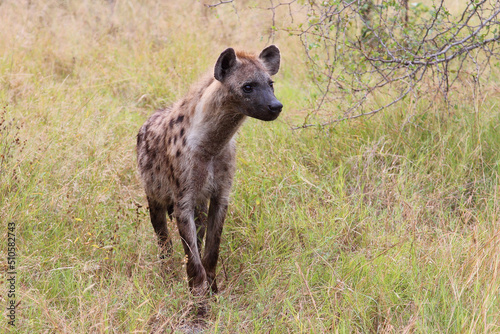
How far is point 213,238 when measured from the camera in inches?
142

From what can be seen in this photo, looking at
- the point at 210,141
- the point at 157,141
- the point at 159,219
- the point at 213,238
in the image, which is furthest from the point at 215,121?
the point at 159,219

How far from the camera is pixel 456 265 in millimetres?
3162

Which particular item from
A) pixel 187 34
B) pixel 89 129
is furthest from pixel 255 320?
pixel 187 34

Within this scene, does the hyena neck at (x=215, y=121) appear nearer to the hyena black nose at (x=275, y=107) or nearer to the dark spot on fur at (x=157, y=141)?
the hyena black nose at (x=275, y=107)

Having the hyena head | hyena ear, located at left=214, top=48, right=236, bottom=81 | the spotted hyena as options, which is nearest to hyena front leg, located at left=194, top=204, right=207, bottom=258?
the spotted hyena

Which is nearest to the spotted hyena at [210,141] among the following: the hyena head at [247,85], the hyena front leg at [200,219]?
the hyena head at [247,85]

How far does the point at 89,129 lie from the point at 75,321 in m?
2.26

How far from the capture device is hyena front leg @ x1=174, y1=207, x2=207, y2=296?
345 cm

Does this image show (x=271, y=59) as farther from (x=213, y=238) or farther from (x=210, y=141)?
(x=213, y=238)

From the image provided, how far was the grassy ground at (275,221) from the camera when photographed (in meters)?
3.01

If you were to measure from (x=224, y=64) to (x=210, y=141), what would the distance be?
1.44ft

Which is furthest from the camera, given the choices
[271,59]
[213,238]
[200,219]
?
[200,219]

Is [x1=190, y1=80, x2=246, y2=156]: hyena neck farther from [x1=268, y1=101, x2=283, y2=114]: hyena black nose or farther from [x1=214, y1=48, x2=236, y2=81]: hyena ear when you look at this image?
[x1=268, y1=101, x2=283, y2=114]: hyena black nose

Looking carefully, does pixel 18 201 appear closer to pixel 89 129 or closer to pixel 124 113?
pixel 89 129
